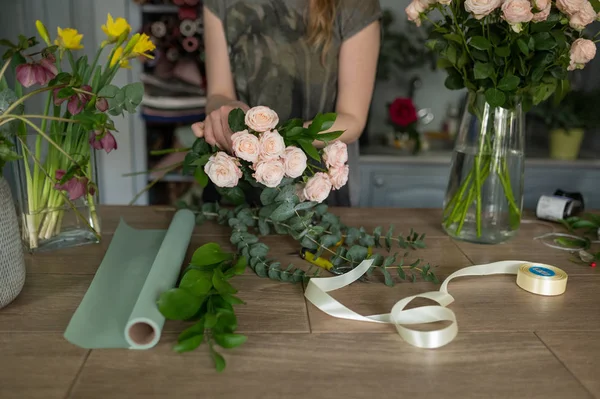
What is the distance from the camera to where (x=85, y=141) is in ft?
2.79

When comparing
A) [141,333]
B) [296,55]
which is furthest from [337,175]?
[296,55]

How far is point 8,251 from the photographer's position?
64cm

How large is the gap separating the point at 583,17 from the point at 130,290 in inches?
29.0

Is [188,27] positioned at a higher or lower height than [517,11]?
higher

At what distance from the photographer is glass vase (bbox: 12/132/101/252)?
818 millimetres

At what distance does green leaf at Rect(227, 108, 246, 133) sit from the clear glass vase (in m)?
0.40

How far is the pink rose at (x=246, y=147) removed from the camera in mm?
745

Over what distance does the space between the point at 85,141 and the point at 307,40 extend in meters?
0.65

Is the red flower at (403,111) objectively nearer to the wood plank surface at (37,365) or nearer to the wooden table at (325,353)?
the wooden table at (325,353)

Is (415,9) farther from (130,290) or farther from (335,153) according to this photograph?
(130,290)

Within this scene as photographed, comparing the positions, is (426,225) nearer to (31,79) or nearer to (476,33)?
(476,33)

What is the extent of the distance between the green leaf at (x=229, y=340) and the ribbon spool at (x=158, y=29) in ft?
5.64

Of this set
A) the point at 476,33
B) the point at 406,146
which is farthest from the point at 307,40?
the point at 406,146

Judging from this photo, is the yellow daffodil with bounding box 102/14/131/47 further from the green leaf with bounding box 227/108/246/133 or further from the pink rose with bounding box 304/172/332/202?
the pink rose with bounding box 304/172/332/202
